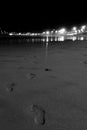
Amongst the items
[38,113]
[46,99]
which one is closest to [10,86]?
[46,99]

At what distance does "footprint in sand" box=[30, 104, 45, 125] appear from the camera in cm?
199

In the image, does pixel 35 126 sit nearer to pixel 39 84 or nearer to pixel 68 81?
pixel 39 84

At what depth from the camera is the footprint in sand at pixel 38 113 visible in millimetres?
1988

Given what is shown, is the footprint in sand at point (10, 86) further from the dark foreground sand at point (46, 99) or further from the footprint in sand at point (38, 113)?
the footprint in sand at point (38, 113)

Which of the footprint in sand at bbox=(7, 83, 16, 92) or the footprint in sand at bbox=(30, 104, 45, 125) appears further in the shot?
the footprint in sand at bbox=(7, 83, 16, 92)

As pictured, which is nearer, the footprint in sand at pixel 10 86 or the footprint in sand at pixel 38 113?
the footprint in sand at pixel 38 113

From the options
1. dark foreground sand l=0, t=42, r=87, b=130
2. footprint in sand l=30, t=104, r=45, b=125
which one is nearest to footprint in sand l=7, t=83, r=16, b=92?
dark foreground sand l=0, t=42, r=87, b=130

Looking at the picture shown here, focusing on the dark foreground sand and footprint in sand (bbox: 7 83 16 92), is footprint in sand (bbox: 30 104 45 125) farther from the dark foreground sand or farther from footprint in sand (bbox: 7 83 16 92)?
footprint in sand (bbox: 7 83 16 92)

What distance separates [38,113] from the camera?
2.16 meters

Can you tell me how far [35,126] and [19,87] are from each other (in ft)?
4.38

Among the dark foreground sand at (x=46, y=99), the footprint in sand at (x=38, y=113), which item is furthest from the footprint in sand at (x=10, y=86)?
the footprint in sand at (x=38, y=113)

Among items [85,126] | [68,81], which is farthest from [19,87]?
[85,126]

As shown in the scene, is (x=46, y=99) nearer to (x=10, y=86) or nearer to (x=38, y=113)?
(x=38, y=113)

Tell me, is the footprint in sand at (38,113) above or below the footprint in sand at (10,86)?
below
